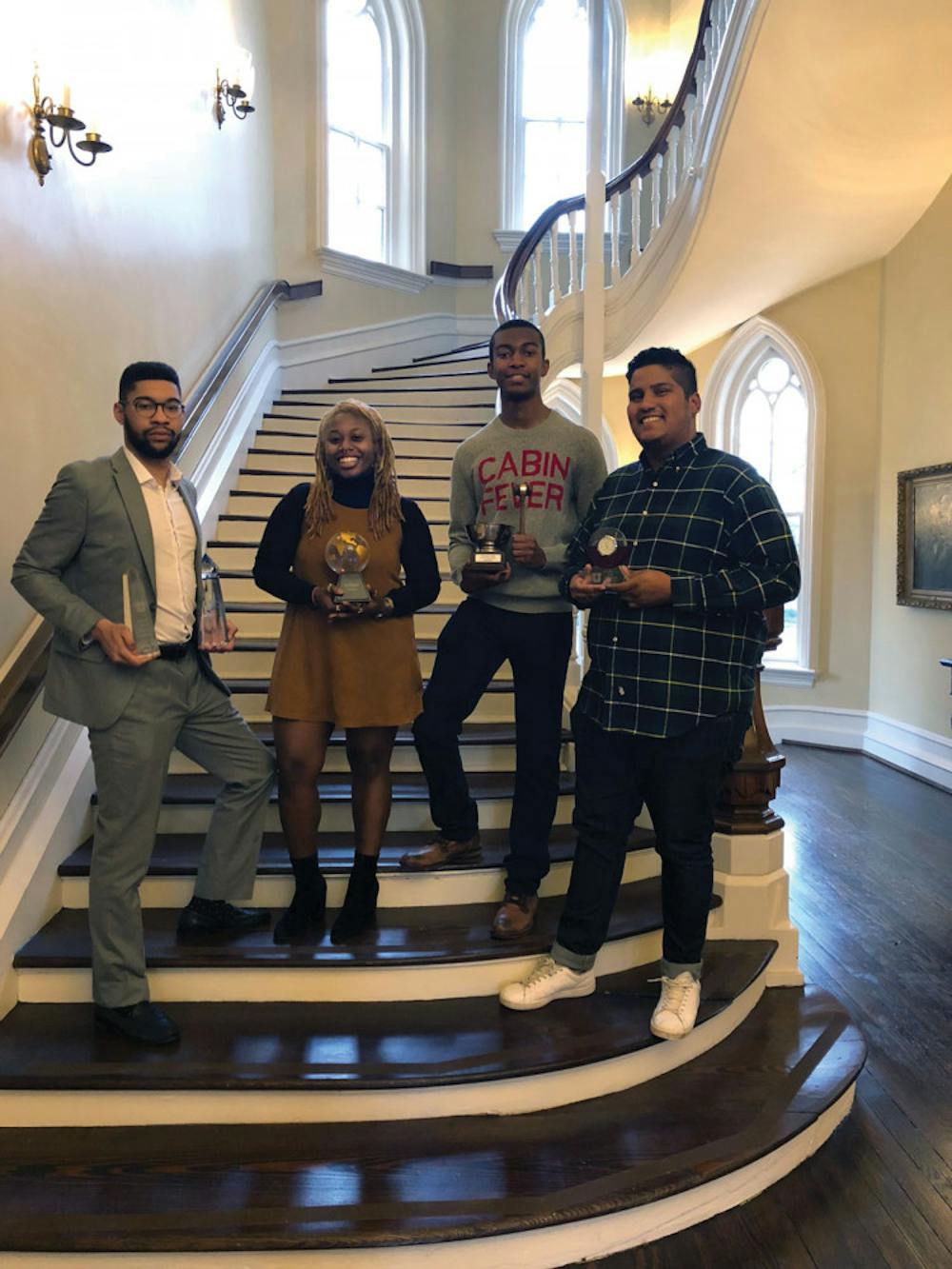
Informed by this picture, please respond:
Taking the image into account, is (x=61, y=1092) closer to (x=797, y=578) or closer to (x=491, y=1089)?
(x=491, y=1089)

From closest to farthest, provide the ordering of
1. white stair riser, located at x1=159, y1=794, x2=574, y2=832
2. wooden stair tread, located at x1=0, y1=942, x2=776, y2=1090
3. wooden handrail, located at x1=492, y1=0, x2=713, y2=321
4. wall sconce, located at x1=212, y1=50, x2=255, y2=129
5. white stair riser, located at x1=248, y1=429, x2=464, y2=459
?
wooden stair tread, located at x1=0, y1=942, x2=776, y2=1090 < white stair riser, located at x1=159, y1=794, x2=574, y2=832 < wall sconce, located at x1=212, y1=50, x2=255, y2=129 < wooden handrail, located at x1=492, y1=0, x2=713, y2=321 < white stair riser, located at x1=248, y1=429, x2=464, y2=459

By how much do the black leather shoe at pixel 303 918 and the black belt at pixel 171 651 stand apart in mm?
679

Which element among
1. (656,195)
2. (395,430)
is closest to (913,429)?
(656,195)

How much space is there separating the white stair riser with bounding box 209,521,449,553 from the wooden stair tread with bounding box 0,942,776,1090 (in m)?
2.25

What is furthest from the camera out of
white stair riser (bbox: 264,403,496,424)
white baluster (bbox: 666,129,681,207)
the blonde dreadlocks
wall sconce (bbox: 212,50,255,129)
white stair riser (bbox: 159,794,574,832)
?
Result: white stair riser (bbox: 264,403,496,424)

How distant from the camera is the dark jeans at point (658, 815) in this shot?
1.96 meters

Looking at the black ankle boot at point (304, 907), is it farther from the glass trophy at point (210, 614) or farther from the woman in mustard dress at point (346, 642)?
the glass trophy at point (210, 614)

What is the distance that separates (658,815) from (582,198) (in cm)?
429

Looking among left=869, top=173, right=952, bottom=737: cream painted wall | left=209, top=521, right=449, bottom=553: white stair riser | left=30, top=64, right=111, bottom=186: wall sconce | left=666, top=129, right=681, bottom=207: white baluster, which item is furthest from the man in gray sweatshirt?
left=869, top=173, right=952, bottom=737: cream painted wall

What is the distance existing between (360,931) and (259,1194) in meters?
0.67

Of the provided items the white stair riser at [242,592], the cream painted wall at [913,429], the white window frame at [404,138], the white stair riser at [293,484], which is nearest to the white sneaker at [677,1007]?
the white stair riser at [242,592]

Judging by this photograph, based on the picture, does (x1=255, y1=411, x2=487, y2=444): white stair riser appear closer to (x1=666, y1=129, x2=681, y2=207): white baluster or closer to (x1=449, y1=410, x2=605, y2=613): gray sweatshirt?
(x1=666, y1=129, x2=681, y2=207): white baluster

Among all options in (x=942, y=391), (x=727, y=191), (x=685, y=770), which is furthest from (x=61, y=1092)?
(x=942, y=391)

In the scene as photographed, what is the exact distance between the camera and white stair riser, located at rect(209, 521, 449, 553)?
13.2 ft
